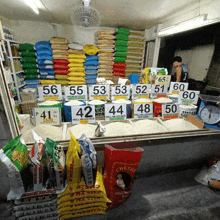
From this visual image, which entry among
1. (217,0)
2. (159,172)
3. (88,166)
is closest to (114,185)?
(88,166)

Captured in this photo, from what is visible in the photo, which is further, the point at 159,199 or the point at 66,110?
the point at 66,110

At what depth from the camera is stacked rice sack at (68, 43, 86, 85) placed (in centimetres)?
382

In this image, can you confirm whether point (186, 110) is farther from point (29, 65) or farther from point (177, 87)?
point (29, 65)

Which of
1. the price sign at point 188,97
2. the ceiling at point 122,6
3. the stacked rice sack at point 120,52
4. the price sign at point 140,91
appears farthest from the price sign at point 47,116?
the stacked rice sack at point 120,52

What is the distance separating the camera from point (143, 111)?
1.56 metres

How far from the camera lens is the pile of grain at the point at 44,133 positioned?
3.99ft

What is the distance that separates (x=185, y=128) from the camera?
143 centimetres

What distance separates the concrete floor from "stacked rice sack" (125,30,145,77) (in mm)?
3729

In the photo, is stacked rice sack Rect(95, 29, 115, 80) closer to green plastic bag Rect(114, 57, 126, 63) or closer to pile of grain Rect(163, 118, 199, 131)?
green plastic bag Rect(114, 57, 126, 63)

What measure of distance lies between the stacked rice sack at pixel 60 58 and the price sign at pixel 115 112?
3150 mm

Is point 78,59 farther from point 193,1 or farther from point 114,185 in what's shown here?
point 114,185

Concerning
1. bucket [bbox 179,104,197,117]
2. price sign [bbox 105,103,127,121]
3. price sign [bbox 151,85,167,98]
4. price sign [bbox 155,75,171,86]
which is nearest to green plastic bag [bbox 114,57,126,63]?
price sign [bbox 155,75,171,86]

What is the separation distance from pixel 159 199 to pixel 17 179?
130 centimetres

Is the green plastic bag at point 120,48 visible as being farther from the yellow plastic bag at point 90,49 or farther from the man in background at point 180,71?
the man in background at point 180,71
